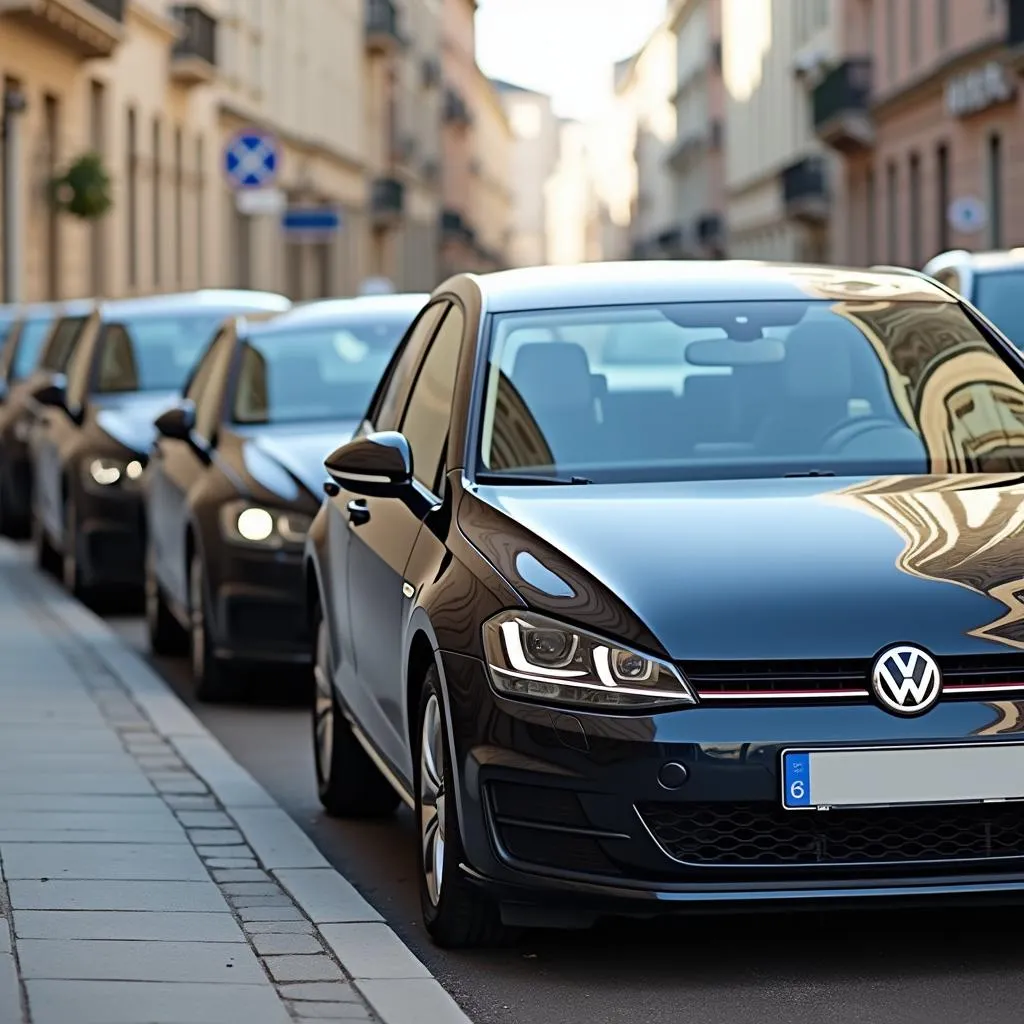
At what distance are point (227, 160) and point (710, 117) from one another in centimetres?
7208

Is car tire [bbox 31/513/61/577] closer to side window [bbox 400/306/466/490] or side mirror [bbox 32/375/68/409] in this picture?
side mirror [bbox 32/375/68/409]

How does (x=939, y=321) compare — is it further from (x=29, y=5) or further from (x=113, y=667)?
(x=29, y=5)

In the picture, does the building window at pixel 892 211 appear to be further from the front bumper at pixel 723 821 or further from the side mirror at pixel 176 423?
the front bumper at pixel 723 821

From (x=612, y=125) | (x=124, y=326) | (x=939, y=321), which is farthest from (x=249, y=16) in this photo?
(x=612, y=125)

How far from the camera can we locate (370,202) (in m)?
76.2

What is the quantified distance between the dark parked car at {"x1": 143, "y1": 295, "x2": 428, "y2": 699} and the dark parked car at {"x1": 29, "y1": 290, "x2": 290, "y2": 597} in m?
1.61

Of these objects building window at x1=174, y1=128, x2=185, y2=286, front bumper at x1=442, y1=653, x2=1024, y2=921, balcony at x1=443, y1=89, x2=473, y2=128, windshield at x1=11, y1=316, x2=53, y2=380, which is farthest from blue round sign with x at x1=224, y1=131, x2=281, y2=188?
balcony at x1=443, y1=89, x2=473, y2=128

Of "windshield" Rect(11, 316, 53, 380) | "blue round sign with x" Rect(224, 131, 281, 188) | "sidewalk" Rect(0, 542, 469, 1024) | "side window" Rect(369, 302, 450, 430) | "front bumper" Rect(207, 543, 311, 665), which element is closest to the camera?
"sidewalk" Rect(0, 542, 469, 1024)

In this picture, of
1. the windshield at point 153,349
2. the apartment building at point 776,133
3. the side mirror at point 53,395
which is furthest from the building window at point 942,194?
the side mirror at point 53,395

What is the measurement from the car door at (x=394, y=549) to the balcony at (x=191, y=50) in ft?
131

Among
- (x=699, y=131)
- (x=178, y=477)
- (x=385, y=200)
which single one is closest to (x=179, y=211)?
(x=385, y=200)

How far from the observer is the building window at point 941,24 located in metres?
45.0

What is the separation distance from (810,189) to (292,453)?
51.7m

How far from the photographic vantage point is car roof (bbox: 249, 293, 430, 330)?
1216cm
